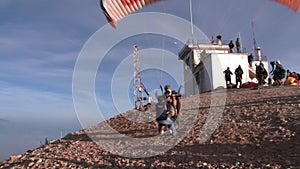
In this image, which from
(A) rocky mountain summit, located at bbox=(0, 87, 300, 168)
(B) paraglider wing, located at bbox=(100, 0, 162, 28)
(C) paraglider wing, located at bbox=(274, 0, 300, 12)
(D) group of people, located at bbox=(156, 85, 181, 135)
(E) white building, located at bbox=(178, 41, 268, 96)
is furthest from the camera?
(E) white building, located at bbox=(178, 41, 268, 96)

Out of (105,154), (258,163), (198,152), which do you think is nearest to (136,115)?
(105,154)

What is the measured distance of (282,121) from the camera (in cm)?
903

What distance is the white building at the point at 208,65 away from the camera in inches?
1160

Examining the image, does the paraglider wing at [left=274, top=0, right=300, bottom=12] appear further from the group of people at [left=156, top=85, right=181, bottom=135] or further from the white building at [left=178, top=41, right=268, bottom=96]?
the white building at [left=178, top=41, right=268, bottom=96]

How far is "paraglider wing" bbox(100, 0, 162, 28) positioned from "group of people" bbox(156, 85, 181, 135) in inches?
106

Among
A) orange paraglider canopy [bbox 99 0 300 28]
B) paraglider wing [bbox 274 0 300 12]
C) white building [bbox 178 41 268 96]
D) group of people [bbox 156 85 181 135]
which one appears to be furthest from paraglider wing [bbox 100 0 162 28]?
white building [bbox 178 41 268 96]

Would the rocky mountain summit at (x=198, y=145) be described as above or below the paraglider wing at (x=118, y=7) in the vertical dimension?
below

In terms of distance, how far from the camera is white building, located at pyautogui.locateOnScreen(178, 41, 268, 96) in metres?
29.5

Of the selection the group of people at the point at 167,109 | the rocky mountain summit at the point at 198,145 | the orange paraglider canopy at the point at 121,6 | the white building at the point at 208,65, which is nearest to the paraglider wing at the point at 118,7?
the orange paraglider canopy at the point at 121,6

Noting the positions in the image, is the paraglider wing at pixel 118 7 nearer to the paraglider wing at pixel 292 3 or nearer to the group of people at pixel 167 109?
the group of people at pixel 167 109

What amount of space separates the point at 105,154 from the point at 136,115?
22.2 ft

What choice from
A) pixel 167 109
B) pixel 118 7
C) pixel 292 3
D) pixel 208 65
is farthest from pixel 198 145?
pixel 208 65

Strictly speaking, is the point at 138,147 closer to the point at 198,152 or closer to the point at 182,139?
the point at 182,139

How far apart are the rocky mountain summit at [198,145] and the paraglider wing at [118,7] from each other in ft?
12.5
